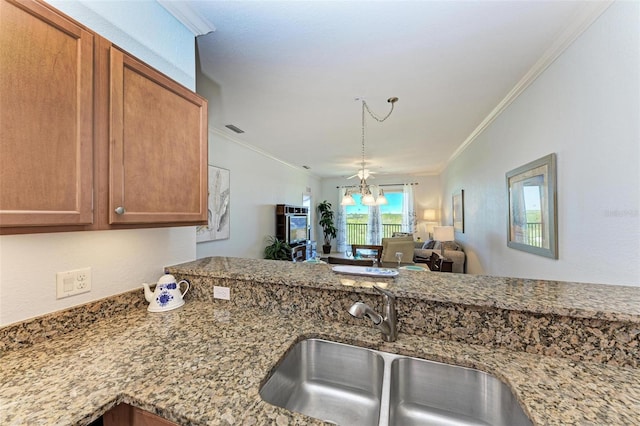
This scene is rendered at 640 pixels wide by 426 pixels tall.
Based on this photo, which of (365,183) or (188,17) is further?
(365,183)

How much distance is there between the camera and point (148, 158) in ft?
3.34

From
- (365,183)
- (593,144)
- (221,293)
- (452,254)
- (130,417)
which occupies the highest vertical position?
(365,183)

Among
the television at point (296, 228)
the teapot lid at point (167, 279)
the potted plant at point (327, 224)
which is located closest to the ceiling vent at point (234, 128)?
the television at point (296, 228)

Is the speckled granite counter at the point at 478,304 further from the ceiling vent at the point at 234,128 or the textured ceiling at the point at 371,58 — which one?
the ceiling vent at the point at 234,128

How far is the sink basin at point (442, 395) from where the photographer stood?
2.63 ft

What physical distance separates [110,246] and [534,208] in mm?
2996

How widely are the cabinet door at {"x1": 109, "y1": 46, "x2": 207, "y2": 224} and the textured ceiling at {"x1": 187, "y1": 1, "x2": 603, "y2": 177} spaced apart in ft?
2.57

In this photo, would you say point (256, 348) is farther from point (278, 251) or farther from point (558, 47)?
point (278, 251)

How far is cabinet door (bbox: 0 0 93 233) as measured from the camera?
0.66m

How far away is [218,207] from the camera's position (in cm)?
353

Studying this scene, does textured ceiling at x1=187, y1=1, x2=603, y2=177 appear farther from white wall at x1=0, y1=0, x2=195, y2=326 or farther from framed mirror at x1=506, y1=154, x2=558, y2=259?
framed mirror at x1=506, y1=154, x2=558, y2=259

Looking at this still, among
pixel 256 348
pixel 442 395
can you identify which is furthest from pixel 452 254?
pixel 256 348

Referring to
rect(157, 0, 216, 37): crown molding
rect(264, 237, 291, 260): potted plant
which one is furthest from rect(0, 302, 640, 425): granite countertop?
rect(264, 237, 291, 260): potted plant

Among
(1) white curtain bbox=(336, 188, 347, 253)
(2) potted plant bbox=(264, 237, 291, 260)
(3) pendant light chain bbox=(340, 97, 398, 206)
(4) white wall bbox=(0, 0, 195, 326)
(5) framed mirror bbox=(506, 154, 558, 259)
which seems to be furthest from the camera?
(1) white curtain bbox=(336, 188, 347, 253)
